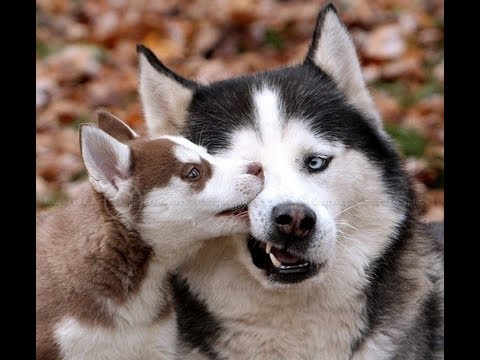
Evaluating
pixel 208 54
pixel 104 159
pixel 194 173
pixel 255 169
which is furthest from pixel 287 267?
pixel 208 54

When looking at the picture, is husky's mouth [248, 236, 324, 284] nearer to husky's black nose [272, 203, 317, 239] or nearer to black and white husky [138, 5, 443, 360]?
black and white husky [138, 5, 443, 360]

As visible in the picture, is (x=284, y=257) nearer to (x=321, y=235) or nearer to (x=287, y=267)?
(x=287, y=267)

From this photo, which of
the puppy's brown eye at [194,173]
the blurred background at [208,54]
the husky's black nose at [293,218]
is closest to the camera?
the husky's black nose at [293,218]

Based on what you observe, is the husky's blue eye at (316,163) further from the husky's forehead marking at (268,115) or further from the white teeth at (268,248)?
the white teeth at (268,248)

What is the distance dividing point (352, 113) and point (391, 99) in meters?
3.68

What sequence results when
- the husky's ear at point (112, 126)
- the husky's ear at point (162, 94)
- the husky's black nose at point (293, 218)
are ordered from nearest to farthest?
the husky's black nose at point (293, 218) < the husky's ear at point (162, 94) < the husky's ear at point (112, 126)

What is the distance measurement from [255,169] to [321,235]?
374 millimetres

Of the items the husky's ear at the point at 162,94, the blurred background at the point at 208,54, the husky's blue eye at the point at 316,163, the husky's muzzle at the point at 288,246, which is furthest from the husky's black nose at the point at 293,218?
the blurred background at the point at 208,54

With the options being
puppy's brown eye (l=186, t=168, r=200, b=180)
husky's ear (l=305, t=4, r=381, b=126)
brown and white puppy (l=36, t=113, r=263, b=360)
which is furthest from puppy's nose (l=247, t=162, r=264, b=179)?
husky's ear (l=305, t=4, r=381, b=126)

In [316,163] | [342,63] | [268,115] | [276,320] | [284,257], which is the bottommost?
[276,320]

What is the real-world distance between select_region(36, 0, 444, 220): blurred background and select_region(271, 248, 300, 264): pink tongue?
279 cm

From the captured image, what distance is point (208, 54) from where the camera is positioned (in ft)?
29.7

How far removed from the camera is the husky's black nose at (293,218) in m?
3.40

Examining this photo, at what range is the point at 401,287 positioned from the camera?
13.1 ft
